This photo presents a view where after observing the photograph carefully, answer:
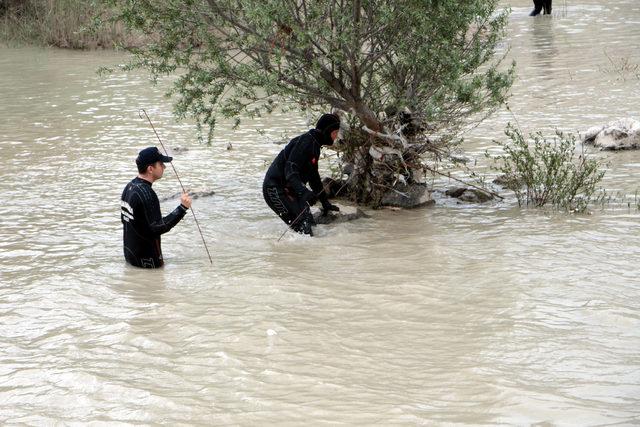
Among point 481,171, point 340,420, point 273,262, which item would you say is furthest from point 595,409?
point 481,171

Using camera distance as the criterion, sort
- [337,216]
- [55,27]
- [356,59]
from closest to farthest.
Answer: [356,59] → [337,216] → [55,27]

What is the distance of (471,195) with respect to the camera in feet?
37.3

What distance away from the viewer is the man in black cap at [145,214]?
8555 millimetres

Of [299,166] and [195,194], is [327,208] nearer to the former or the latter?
[299,166]

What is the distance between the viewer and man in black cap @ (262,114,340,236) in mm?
9914

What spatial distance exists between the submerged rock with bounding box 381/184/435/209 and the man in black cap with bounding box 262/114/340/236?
3.82 ft

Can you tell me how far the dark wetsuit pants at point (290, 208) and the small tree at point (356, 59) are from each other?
1080 mm

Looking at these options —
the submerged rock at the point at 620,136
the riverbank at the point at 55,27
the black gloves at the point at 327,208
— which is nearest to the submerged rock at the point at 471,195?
the black gloves at the point at 327,208

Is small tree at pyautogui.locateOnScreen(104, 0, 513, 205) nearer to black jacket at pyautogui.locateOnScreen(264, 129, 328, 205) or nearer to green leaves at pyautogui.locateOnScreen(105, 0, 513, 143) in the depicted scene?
green leaves at pyautogui.locateOnScreen(105, 0, 513, 143)

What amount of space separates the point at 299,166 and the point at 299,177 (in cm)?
12

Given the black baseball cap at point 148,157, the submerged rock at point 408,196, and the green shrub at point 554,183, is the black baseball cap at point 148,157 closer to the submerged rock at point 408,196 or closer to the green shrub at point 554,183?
the submerged rock at point 408,196

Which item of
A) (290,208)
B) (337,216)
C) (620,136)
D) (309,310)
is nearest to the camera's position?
(309,310)

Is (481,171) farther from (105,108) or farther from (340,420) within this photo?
(105,108)

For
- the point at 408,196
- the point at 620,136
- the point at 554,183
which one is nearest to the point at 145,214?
the point at 408,196
